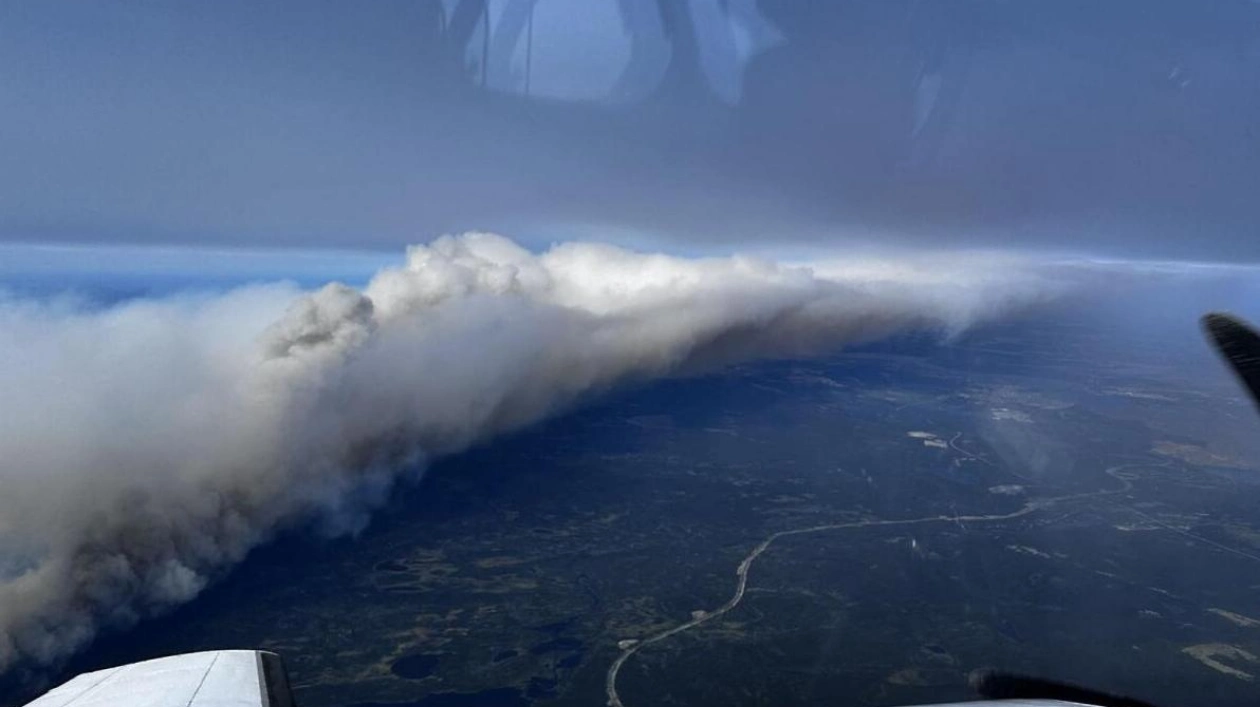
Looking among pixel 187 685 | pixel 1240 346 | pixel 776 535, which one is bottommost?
pixel 776 535

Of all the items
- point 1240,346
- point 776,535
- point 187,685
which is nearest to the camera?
point 1240,346

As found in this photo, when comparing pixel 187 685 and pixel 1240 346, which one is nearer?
pixel 1240 346

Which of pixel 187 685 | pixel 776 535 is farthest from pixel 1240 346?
pixel 776 535

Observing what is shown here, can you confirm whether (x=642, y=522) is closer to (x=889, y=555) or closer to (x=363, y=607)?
(x=889, y=555)

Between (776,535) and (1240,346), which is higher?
(1240,346)

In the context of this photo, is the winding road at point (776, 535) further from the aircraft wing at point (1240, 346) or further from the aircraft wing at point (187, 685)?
the aircraft wing at point (1240, 346)

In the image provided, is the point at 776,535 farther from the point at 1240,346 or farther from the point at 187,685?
the point at 187,685
